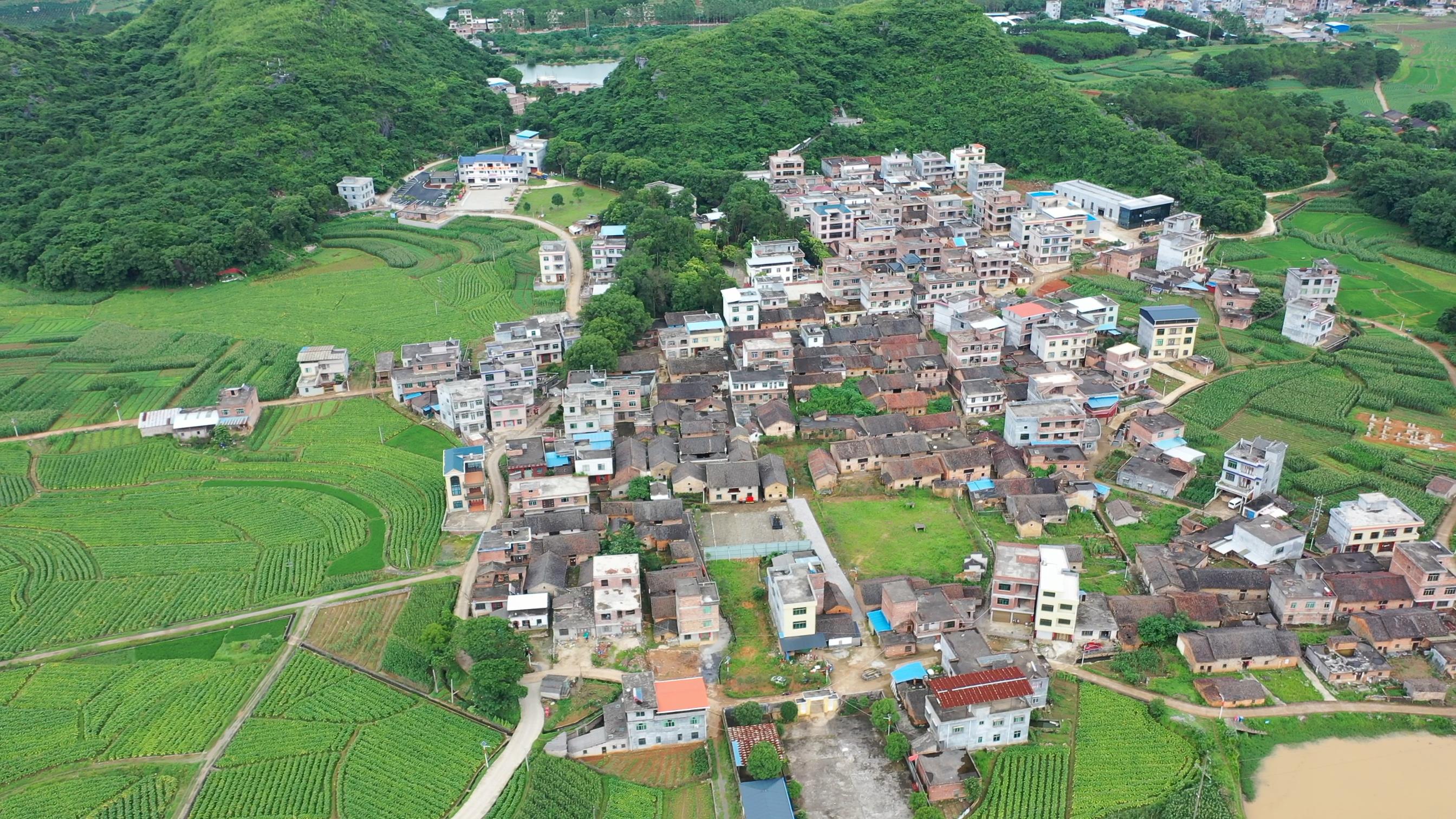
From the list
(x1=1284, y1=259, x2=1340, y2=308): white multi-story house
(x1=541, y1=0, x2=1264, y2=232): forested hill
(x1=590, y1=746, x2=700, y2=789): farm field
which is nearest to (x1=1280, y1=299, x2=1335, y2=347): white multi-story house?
(x1=1284, y1=259, x2=1340, y2=308): white multi-story house

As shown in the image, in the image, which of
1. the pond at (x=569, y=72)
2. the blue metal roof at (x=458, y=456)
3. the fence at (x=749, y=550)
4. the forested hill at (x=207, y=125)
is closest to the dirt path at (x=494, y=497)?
the blue metal roof at (x=458, y=456)

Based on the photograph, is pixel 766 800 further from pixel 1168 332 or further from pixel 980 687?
pixel 1168 332

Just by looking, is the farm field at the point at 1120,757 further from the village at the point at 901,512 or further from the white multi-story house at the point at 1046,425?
the white multi-story house at the point at 1046,425

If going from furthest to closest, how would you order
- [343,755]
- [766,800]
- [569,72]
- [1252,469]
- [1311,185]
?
[569,72], [1311,185], [1252,469], [343,755], [766,800]

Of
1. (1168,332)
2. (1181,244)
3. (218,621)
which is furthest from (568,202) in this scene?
(218,621)

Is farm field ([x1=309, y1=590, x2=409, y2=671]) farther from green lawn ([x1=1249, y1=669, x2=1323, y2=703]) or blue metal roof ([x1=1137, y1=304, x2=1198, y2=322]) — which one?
blue metal roof ([x1=1137, y1=304, x2=1198, y2=322])

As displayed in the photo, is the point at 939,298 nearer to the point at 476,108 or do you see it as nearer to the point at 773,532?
the point at 773,532
